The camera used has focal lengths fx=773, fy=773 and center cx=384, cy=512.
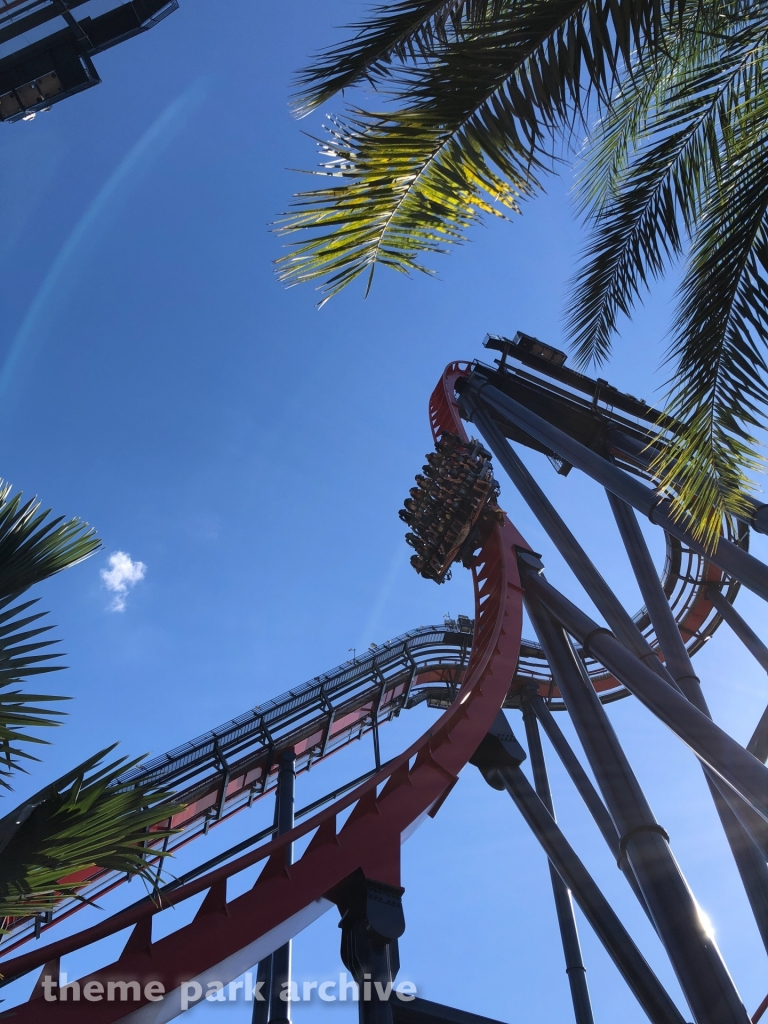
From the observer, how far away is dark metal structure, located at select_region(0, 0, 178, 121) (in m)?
5.92

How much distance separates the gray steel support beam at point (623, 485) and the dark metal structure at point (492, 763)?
→ 0.07 feet

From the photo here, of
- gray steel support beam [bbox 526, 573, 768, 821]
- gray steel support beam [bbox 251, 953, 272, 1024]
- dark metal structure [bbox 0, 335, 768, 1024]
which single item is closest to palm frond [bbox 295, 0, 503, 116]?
dark metal structure [bbox 0, 335, 768, 1024]

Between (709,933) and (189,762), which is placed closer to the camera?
(709,933)

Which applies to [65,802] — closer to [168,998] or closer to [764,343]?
[764,343]

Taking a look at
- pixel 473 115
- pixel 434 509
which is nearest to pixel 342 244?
pixel 473 115

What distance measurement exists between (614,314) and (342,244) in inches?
82.8

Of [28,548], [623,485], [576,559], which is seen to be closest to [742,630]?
[576,559]

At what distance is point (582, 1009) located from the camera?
8.95 m

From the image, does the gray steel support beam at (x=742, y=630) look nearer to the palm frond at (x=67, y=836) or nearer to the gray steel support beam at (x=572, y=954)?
the gray steel support beam at (x=572, y=954)

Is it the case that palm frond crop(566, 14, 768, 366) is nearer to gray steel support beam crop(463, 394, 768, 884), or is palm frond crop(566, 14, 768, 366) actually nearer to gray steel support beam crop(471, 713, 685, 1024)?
gray steel support beam crop(463, 394, 768, 884)

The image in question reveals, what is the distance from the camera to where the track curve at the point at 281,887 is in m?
4.79

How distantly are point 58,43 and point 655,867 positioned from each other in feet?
24.6

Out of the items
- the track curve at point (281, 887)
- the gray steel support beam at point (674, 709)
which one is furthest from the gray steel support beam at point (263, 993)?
the gray steel support beam at point (674, 709)

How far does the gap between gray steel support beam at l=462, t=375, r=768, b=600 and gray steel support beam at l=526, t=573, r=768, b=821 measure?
93 centimetres
